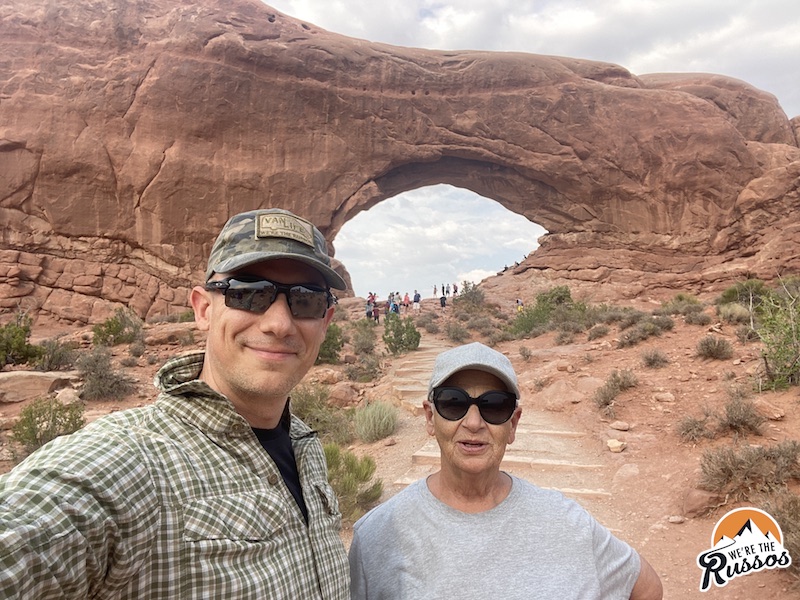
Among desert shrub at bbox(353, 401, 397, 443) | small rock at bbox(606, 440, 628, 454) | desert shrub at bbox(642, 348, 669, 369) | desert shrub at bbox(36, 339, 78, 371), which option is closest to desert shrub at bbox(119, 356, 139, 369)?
desert shrub at bbox(36, 339, 78, 371)

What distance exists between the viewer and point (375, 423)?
23.6ft

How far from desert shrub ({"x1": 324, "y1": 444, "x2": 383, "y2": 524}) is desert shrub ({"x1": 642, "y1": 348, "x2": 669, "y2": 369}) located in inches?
220

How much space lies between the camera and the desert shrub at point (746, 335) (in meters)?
7.85

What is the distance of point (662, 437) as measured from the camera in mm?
5738

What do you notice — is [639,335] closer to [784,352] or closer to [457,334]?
[784,352]

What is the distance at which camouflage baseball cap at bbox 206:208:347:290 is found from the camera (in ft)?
4.53

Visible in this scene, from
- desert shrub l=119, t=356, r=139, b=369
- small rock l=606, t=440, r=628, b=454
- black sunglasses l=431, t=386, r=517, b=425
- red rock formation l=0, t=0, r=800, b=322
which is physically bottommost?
small rock l=606, t=440, r=628, b=454

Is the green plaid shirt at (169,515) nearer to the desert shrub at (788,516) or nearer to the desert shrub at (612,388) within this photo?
the desert shrub at (788,516)

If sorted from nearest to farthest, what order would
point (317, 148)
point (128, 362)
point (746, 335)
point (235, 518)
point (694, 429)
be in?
1. point (235, 518)
2. point (694, 429)
3. point (746, 335)
4. point (128, 362)
5. point (317, 148)

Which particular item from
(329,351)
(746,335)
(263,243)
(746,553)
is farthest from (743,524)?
(329,351)

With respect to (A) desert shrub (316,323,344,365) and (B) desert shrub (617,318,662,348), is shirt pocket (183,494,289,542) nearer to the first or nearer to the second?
(B) desert shrub (617,318,662,348)

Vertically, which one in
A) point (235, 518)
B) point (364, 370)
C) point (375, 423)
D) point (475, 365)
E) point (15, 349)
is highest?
point (475, 365)

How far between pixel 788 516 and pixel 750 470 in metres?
0.93

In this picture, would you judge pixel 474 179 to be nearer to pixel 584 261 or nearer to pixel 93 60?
pixel 584 261
